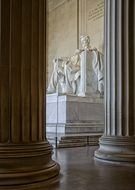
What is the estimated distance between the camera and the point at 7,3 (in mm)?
3658

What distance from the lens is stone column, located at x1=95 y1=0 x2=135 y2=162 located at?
218 inches

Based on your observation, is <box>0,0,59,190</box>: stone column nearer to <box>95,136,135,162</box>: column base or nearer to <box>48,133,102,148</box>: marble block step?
<box>95,136,135,162</box>: column base

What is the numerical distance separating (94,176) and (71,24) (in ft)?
52.2

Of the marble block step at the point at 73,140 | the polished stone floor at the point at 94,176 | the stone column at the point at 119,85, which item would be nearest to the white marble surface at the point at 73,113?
the marble block step at the point at 73,140

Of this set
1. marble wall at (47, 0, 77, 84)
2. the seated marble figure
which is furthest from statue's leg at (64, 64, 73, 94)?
marble wall at (47, 0, 77, 84)

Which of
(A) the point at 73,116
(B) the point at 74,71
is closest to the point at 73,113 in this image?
(A) the point at 73,116

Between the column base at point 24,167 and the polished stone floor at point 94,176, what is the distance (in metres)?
0.20

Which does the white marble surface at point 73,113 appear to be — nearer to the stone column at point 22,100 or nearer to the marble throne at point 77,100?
the marble throne at point 77,100

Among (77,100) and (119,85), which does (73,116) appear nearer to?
(77,100)

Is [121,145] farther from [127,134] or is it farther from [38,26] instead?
[38,26]

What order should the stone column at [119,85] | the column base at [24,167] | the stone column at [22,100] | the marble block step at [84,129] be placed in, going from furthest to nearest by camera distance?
the marble block step at [84,129], the stone column at [119,85], the stone column at [22,100], the column base at [24,167]

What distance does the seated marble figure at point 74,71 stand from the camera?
1189 cm

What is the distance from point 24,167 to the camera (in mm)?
3510

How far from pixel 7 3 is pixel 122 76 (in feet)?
8.89
